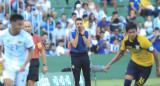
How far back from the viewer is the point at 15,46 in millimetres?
8617

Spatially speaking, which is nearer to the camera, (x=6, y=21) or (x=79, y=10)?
(x=6, y=21)

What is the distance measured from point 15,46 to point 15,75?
2.01 ft

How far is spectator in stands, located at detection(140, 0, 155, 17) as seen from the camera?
862 inches

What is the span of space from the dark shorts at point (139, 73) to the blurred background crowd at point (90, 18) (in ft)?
21.6

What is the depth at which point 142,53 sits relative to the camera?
33.9 feet

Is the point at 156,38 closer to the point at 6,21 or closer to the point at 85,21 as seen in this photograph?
the point at 85,21

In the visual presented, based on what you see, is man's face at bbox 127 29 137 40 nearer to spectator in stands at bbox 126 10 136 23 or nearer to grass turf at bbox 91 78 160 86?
grass turf at bbox 91 78 160 86

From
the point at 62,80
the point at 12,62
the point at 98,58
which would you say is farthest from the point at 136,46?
the point at 98,58

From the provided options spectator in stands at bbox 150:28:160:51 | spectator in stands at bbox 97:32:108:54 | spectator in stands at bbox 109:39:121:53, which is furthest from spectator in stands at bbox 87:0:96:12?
spectator in stands at bbox 150:28:160:51

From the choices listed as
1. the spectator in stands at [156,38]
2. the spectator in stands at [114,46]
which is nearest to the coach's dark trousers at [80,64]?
the spectator in stands at [114,46]

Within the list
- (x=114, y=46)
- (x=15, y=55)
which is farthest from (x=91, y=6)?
(x=15, y=55)

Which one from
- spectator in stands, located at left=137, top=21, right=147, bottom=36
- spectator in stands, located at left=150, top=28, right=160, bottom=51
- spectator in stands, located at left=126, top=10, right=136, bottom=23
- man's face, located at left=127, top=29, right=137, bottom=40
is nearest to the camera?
man's face, located at left=127, top=29, right=137, bottom=40

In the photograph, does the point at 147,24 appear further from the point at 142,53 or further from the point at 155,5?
the point at 142,53

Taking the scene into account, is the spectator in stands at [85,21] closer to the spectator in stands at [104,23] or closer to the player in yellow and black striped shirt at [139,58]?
the spectator in stands at [104,23]
